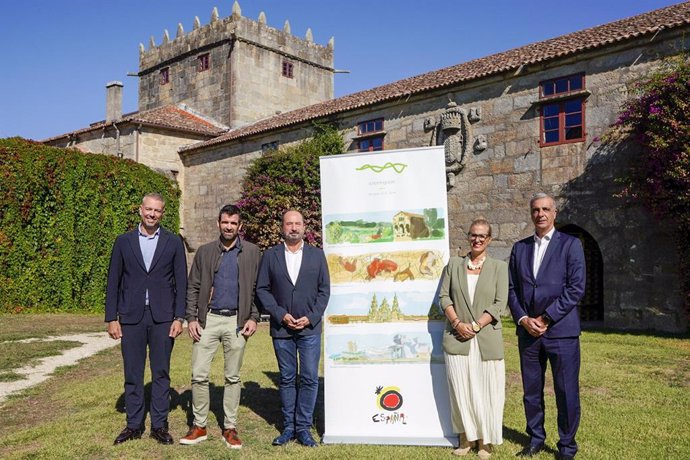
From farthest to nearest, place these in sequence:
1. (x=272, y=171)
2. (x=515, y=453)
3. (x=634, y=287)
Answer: (x=272, y=171) < (x=634, y=287) < (x=515, y=453)

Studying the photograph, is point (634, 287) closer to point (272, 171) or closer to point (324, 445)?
point (324, 445)

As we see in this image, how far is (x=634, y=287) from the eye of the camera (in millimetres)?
10922

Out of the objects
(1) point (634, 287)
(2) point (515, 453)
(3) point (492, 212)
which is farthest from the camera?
(3) point (492, 212)

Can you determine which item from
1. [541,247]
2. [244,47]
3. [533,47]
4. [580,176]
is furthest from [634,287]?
[244,47]

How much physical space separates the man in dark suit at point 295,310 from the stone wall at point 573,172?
847 centimetres

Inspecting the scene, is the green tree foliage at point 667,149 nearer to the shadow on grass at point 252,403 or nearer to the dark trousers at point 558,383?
the dark trousers at point 558,383

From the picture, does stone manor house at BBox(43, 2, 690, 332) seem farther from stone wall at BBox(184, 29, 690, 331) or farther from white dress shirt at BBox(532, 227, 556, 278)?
white dress shirt at BBox(532, 227, 556, 278)

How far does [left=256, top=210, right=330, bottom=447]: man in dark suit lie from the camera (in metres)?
4.61

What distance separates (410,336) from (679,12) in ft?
34.5

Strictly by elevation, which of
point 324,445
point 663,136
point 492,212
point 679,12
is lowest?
point 324,445

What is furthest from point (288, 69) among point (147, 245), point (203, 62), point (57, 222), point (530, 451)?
point (530, 451)

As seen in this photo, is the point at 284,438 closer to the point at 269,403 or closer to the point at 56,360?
the point at 269,403

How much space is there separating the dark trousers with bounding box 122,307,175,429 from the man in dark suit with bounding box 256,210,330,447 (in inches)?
36.7

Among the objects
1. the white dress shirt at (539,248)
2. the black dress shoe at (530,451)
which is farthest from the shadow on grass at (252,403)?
the white dress shirt at (539,248)
